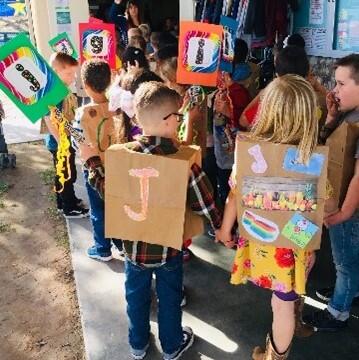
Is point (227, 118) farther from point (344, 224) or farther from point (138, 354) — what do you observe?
point (138, 354)

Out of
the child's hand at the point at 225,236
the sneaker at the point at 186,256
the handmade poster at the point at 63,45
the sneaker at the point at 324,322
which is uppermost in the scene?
the handmade poster at the point at 63,45

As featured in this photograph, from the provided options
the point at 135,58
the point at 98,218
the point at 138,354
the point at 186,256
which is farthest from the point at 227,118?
the point at 138,354

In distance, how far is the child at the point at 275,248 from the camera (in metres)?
1.73

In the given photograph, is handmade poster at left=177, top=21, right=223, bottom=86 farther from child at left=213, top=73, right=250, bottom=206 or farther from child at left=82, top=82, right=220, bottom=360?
child at left=82, top=82, right=220, bottom=360

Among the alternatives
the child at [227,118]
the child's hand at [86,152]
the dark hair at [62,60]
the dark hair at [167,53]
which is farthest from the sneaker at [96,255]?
the dark hair at [167,53]

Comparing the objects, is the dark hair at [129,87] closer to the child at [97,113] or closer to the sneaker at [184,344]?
the child at [97,113]

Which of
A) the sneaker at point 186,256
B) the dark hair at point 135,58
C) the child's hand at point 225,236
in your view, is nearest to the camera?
the child's hand at point 225,236

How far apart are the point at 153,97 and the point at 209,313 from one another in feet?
4.63

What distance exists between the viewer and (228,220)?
1.95 metres

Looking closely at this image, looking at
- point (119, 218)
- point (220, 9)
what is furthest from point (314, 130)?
point (220, 9)

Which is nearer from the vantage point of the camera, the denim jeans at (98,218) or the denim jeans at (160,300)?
the denim jeans at (160,300)

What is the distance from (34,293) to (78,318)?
1.50ft

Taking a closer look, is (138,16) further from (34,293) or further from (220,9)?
(34,293)

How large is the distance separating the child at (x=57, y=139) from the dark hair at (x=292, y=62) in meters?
1.45
